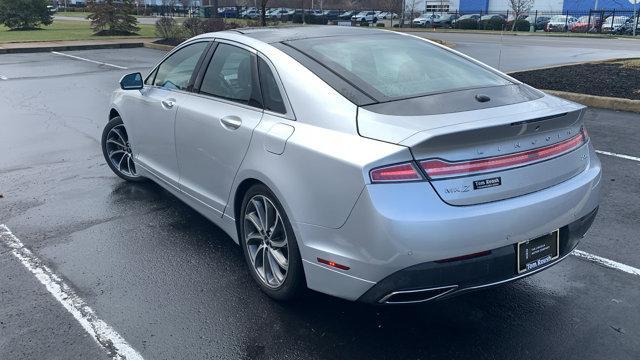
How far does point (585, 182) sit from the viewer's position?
3.14 meters

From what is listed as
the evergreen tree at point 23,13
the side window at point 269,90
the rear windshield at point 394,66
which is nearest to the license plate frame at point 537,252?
the rear windshield at point 394,66

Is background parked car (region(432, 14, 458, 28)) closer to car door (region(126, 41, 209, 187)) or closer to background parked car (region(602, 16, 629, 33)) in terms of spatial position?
background parked car (region(602, 16, 629, 33))

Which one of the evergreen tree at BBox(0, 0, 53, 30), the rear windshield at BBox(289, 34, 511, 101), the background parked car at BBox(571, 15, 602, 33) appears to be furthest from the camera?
the background parked car at BBox(571, 15, 602, 33)

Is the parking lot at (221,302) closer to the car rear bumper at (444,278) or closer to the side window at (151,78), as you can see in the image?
the car rear bumper at (444,278)

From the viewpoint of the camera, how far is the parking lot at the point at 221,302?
3041 millimetres

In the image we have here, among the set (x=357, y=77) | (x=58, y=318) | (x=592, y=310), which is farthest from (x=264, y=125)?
(x=592, y=310)

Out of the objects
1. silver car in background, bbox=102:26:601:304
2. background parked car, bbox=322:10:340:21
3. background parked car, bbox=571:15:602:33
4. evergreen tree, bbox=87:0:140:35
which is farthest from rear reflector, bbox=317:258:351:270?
background parked car, bbox=322:10:340:21

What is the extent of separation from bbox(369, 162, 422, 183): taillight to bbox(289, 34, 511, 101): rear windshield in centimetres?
61

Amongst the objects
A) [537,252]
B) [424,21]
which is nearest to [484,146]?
[537,252]

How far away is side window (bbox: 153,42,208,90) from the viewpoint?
4.46m

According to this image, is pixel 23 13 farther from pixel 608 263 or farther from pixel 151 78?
pixel 608 263

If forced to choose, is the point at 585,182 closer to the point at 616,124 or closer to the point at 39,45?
the point at 616,124

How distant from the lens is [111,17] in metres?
28.6

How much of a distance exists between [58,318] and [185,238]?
130 centimetres
